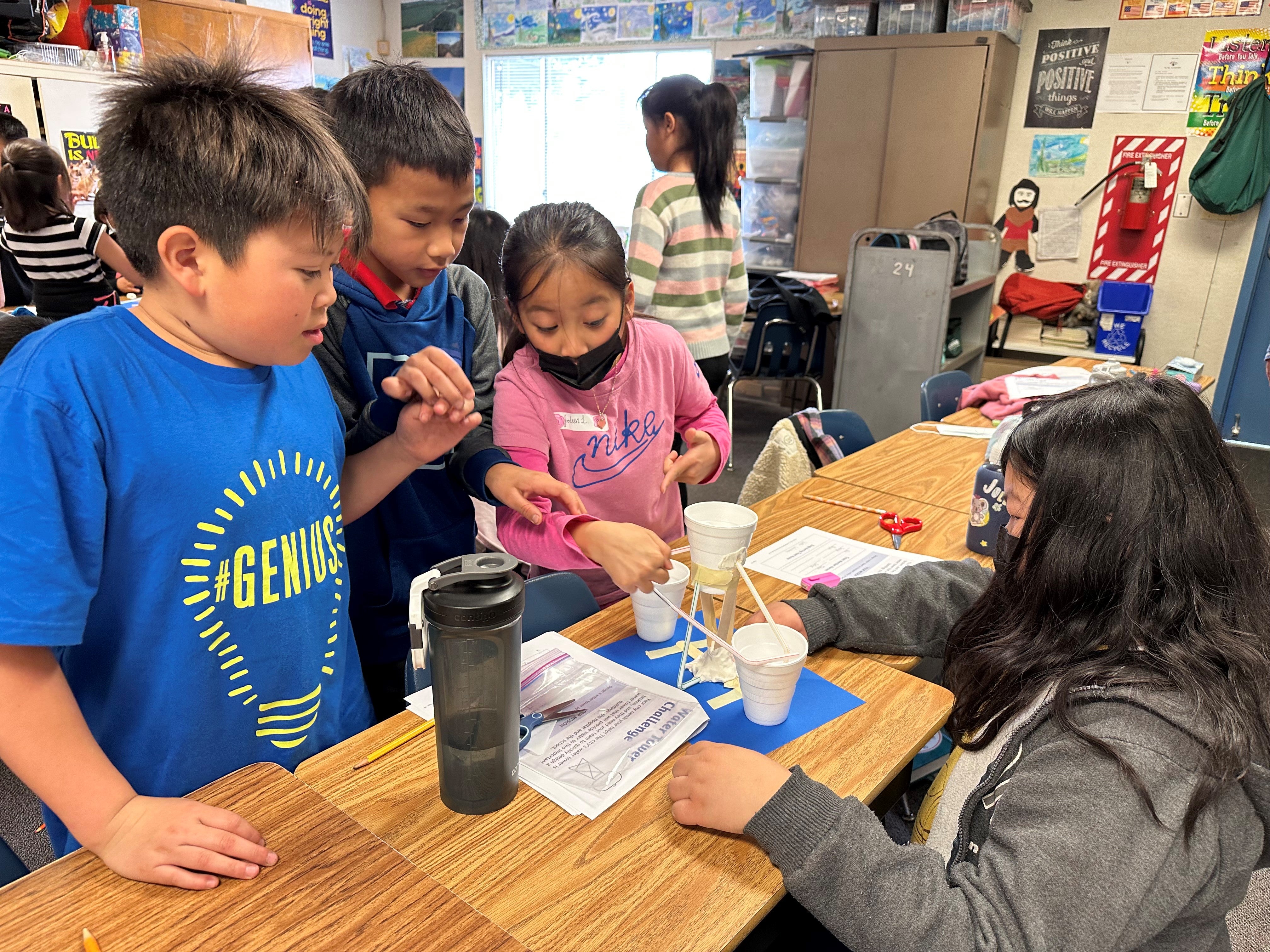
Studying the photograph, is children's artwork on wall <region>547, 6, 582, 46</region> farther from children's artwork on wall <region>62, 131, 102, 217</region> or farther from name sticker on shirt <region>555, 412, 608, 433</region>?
name sticker on shirt <region>555, 412, 608, 433</region>

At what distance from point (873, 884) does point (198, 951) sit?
58cm

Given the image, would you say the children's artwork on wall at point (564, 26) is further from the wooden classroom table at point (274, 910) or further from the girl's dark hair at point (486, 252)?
the wooden classroom table at point (274, 910)

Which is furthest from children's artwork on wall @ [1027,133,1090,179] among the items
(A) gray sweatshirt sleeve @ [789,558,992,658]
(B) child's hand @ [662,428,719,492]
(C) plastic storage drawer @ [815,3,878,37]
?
(A) gray sweatshirt sleeve @ [789,558,992,658]

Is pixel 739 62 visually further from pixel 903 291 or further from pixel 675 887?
pixel 675 887

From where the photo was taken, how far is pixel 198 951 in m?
0.68

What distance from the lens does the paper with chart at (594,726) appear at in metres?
0.94

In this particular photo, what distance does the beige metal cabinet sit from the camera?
457 cm

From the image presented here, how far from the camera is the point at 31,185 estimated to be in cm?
310

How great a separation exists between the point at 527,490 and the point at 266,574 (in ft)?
1.36

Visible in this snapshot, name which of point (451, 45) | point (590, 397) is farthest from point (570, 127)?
point (590, 397)

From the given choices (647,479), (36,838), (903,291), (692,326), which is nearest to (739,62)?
(903,291)

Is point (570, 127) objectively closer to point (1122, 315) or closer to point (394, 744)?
point (1122, 315)

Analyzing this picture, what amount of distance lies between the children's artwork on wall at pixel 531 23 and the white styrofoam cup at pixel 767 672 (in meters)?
6.37

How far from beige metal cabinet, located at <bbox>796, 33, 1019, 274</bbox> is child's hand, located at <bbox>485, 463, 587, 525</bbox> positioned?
167 inches
